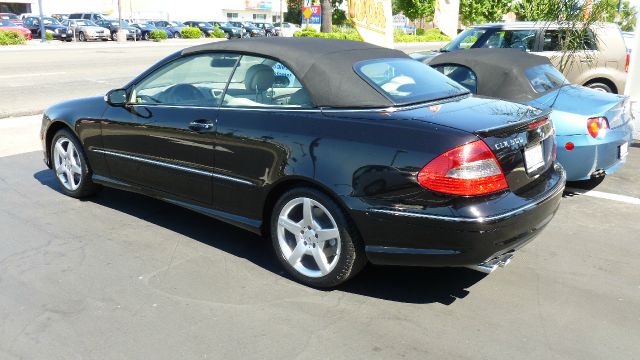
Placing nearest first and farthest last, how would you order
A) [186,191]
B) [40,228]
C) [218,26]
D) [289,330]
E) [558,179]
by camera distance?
[289,330], [558,179], [186,191], [40,228], [218,26]

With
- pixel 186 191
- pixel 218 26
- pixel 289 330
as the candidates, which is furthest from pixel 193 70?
pixel 218 26

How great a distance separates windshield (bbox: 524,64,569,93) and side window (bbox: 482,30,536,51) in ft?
13.4

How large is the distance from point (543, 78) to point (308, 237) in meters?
3.93

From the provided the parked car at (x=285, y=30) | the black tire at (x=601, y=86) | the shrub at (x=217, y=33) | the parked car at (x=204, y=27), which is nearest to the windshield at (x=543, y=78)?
the black tire at (x=601, y=86)

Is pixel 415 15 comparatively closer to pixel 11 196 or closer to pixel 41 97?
pixel 41 97

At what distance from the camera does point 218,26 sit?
49969 millimetres

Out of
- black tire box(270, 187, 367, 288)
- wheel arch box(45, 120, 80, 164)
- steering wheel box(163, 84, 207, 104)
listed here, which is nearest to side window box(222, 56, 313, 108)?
steering wheel box(163, 84, 207, 104)

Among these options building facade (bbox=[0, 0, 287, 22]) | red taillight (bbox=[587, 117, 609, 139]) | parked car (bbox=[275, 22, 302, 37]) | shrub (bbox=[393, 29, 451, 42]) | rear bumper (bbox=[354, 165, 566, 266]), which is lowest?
shrub (bbox=[393, 29, 451, 42])

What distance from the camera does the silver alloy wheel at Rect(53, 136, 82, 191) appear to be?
5555 mm

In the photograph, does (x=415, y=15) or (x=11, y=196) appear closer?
(x=11, y=196)

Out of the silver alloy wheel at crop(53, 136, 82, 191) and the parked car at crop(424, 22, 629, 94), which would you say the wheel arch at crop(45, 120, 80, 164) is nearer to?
the silver alloy wheel at crop(53, 136, 82, 191)

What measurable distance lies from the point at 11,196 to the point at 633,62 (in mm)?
8306

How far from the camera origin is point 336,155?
11.9 feet

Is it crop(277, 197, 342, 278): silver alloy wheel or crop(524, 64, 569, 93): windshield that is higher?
crop(524, 64, 569, 93): windshield
